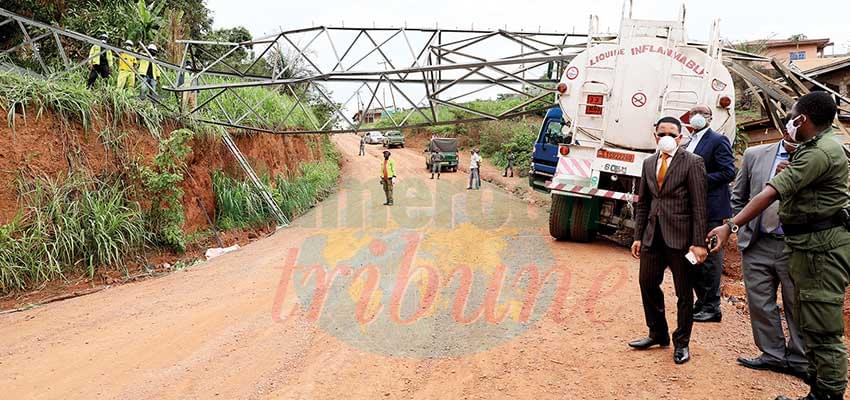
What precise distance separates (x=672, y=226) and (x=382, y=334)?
8.91 feet

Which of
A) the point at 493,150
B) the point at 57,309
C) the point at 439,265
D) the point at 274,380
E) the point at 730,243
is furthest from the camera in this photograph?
the point at 493,150

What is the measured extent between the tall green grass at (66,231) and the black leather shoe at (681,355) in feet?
27.9

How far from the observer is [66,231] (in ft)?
29.2

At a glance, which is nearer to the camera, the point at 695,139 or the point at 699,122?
the point at 699,122

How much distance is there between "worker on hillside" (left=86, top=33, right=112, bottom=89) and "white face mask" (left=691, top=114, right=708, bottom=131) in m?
10.0

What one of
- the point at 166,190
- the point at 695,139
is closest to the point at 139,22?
the point at 166,190

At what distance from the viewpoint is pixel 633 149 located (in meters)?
8.66

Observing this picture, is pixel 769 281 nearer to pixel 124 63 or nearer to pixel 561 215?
pixel 561 215

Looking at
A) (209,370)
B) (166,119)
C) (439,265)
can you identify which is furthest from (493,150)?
(209,370)

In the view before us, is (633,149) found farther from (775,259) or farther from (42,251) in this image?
(42,251)

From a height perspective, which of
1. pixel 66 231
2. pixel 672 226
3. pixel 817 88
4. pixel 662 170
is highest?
pixel 817 88

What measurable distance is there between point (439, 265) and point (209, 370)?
12.9ft

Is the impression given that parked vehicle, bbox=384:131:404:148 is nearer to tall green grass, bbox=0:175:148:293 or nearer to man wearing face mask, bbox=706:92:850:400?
tall green grass, bbox=0:175:148:293

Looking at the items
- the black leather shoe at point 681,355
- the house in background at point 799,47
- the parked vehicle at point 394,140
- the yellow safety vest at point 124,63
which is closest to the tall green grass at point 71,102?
the yellow safety vest at point 124,63
